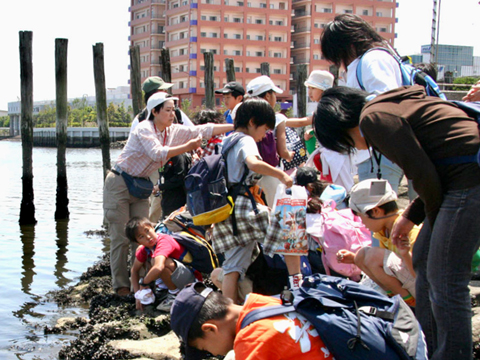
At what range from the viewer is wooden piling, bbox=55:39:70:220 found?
1500cm

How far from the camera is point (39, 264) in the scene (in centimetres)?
959

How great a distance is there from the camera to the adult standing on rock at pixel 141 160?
18.8 feet

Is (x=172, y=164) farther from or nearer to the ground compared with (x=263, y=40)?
nearer to the ground

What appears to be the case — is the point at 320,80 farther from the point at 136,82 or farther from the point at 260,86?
the point at 136,82

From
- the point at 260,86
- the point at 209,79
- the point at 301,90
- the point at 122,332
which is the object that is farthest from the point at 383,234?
the point at 209,79

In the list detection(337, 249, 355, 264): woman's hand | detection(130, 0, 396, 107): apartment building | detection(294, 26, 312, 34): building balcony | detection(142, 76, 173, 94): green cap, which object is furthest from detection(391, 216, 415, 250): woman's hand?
detection(294, 26, 312, 34): building balcony

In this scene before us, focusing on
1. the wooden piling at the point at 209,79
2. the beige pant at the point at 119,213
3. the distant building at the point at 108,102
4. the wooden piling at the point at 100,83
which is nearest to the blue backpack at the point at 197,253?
the beige pant at the point at 119,213

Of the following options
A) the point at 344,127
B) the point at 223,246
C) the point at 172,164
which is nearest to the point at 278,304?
the point at 344,127

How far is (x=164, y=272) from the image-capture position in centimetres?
544

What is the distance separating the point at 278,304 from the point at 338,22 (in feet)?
7.09

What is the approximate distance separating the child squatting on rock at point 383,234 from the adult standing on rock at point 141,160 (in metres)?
2.27

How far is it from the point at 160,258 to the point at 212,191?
1.22 m

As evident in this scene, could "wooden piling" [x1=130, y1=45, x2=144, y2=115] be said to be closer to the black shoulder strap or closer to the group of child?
the black shoulder strap

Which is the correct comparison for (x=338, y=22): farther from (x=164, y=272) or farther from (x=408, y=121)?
(x=164, y=272)
